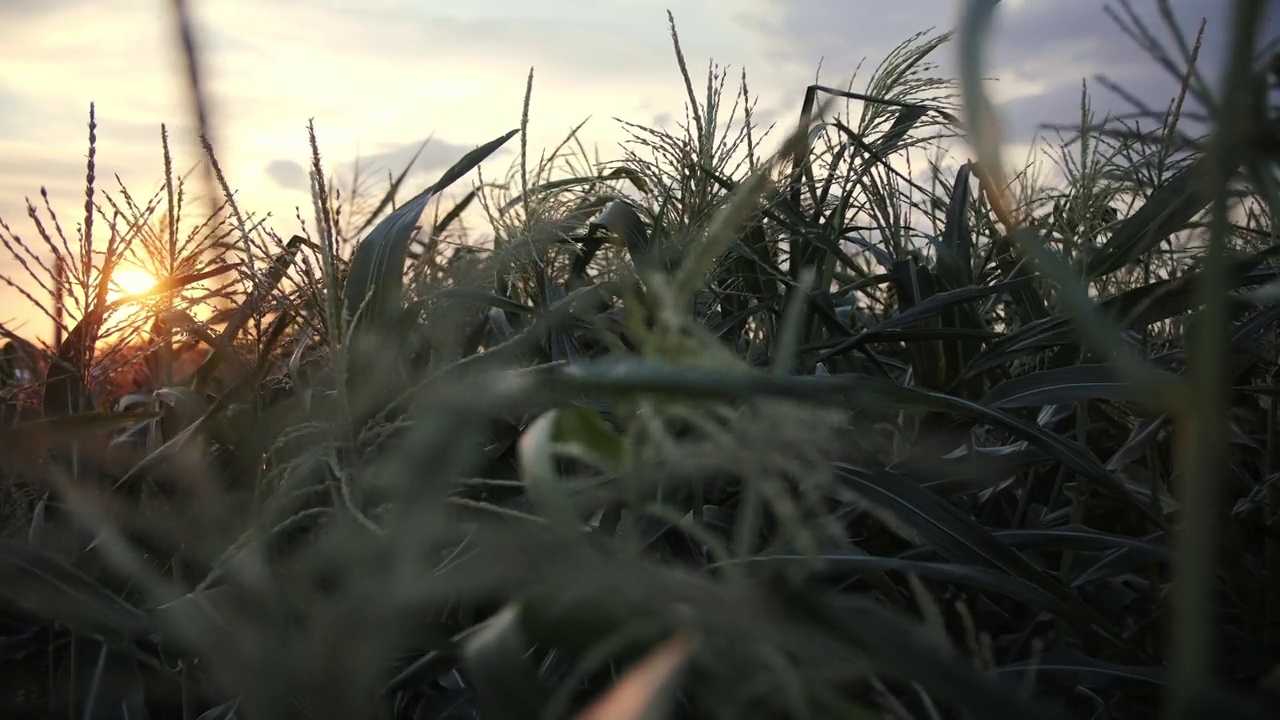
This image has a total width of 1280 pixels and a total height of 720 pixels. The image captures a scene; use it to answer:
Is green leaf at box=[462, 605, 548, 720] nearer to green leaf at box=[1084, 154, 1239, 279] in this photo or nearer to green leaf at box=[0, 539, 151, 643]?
green leaf at box=[0, 539, 151, 643]

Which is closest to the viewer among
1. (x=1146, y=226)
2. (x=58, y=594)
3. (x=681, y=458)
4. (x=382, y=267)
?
(x=681, y=458)

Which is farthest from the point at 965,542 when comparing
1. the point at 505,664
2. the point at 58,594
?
the point at 58,594

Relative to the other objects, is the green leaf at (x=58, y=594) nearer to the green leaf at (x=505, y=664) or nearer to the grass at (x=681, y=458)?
the grass at (x=681, y=458)

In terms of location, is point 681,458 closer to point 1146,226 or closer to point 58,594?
point 58,594

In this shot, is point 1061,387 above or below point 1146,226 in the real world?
below

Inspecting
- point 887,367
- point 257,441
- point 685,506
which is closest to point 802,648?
point 685,506

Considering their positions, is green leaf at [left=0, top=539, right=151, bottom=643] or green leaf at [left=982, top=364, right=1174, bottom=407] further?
green leaf at [left=982, top=364, right=1174, bottom=407]

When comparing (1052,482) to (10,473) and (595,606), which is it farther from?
(10,473)

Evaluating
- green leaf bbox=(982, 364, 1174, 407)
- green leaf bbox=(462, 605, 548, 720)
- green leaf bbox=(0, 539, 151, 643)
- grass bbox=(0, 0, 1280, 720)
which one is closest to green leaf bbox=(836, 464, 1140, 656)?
grass bbox=(0, 0, 1280, 720)

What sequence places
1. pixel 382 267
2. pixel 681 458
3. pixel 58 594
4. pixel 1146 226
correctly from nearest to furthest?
1. pixel 681 458
2. pixel 58 594
3. pixel 382 267
4. pixel 1146 226

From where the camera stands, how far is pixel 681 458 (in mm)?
248

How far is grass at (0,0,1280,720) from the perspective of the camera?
249 millimetres

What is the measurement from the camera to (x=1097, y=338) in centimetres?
26

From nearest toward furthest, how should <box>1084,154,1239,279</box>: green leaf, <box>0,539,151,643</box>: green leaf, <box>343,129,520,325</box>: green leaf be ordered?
<box>0,539,151,643</box>: green leaf, <box>343,129,520,325</box>: green leaf, <box>1084,154,1239,279</box>: green leaf
